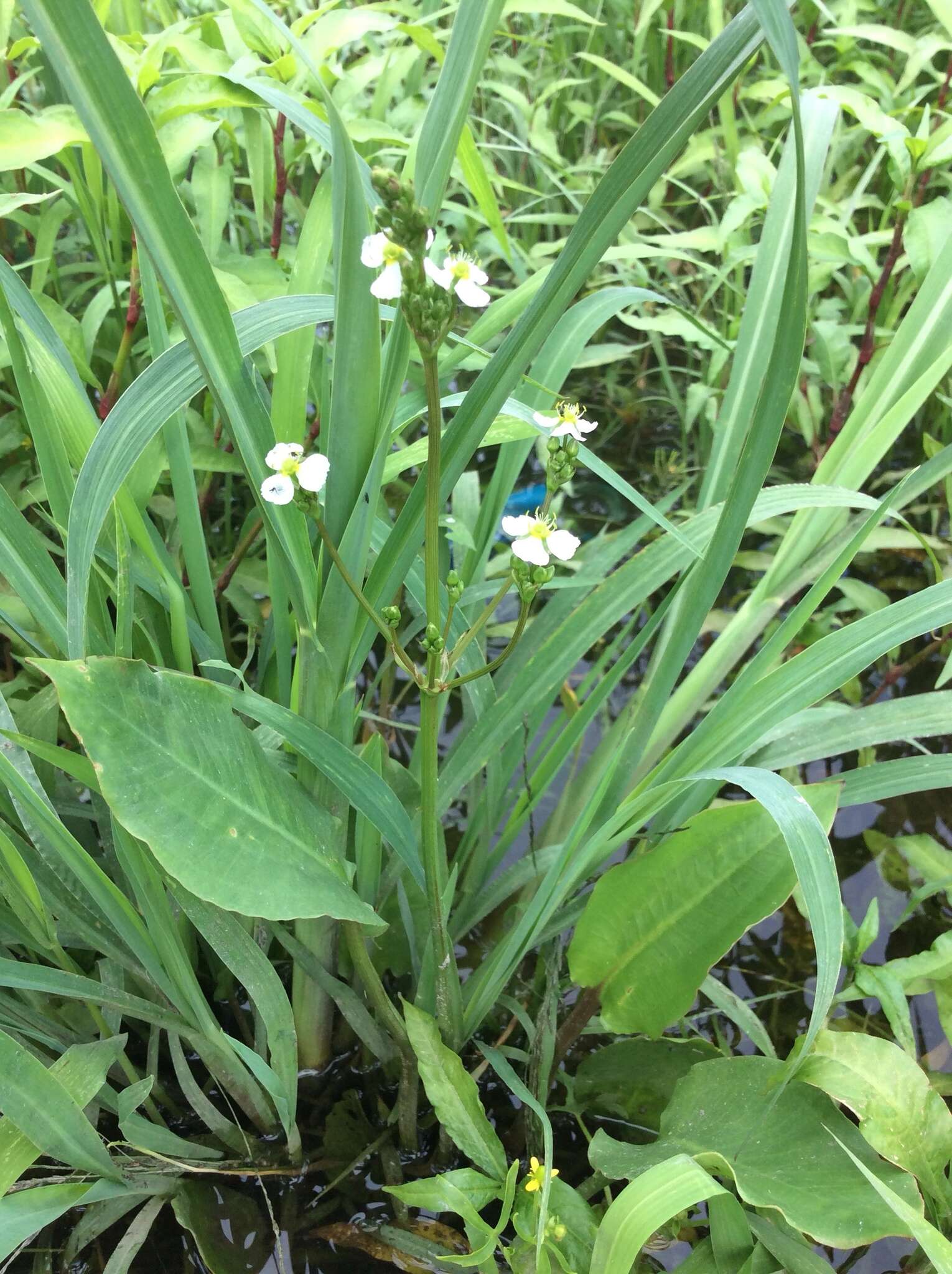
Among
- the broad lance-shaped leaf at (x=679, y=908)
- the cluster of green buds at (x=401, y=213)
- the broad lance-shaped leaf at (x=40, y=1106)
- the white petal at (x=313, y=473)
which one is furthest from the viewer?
the broad lance-shaped leaf at (x=679, y=908)

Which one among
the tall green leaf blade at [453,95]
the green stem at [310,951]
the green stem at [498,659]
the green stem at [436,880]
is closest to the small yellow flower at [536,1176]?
the green stem at [436,880]

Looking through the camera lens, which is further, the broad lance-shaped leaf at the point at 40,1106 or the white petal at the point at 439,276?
the broad lance-shaped leaf at the point at 40,1106

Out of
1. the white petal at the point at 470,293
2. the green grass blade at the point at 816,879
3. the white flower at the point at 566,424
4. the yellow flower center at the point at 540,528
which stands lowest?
the green grass blade at the point at 816,879

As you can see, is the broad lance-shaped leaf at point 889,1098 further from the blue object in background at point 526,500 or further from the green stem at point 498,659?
the blue object in background at point 526,500

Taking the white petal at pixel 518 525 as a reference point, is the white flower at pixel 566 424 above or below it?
above

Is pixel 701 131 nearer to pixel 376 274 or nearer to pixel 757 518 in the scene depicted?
pixel 757 518

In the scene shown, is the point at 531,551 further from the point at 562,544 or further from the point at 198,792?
the point at 198,792

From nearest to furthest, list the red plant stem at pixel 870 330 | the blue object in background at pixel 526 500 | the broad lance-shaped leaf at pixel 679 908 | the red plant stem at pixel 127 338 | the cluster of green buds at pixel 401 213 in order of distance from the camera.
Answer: the cluster of green buds at pixel 401 213 → the broad lance-shaped leaf at pixel 679 908 → the red plant stem at pixel 127 338 → the red plant stem at pixel 870 330 → the blue object in background at pixel 526 500
